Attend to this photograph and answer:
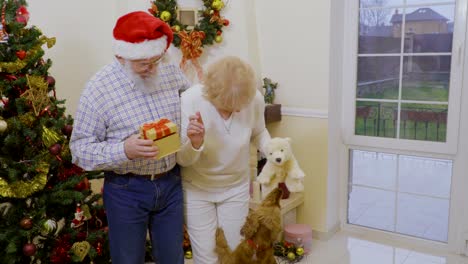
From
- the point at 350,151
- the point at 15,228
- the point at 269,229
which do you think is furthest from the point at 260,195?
the point at 15,228

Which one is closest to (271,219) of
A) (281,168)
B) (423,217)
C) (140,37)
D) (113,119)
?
(281,168)

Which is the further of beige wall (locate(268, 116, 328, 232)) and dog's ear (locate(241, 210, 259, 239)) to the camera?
beige wall (locate(268, 116, 328, 232))

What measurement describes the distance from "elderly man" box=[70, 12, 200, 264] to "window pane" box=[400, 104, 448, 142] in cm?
176

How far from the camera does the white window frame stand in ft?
8.72

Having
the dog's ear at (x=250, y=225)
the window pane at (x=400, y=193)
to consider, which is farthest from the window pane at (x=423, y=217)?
the dog's ear at (x=250, y=225)

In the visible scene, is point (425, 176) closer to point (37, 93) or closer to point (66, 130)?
point (66, 130)

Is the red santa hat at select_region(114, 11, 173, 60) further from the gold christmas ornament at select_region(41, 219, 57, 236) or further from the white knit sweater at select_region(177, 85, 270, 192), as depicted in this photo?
the gold christmas ornament at select_region(41, 219, 57, 236)

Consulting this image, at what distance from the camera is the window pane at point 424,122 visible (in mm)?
2807

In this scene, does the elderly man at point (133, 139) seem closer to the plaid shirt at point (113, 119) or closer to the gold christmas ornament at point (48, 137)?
the plaid shirt at point (113, 119)

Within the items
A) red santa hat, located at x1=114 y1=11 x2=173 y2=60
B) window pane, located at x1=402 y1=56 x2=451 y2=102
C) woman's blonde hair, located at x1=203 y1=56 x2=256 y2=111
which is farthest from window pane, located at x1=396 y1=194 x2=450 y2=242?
red santa hat, located at x1=114 y1=11 x2=173 y2=60

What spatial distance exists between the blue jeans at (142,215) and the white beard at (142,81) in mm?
339

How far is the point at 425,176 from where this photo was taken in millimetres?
2969

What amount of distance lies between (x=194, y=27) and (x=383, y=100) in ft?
4.46

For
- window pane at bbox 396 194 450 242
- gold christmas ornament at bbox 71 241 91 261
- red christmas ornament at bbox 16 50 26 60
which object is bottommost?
window pane at bbox 396 194 450 242
